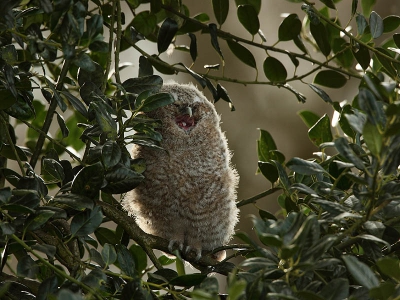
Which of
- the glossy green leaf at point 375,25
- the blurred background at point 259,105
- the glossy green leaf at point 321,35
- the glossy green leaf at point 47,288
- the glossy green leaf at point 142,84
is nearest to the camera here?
the glossy green leaf at point 47,288

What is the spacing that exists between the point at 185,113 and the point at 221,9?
Answer: 0.41 metres

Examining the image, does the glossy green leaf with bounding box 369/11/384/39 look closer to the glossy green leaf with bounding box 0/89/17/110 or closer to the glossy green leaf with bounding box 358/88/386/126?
the glossy green leaf with bounding box 358/88/386/126

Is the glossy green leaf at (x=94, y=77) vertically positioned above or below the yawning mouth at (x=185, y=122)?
below

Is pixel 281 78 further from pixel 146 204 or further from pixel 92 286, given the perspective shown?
pixel 92 286

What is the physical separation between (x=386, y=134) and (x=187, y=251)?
1.00 m

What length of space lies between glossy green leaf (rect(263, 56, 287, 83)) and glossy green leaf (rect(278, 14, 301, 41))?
0.07m

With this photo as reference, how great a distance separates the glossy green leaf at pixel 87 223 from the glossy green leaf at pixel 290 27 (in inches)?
28.1

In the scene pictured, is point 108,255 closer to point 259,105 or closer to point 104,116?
point 104,116

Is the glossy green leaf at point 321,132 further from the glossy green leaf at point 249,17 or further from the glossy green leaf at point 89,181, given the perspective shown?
Answer: the glossy green leaf at point 89,181

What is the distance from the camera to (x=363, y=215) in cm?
83

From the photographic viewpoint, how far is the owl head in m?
1.72

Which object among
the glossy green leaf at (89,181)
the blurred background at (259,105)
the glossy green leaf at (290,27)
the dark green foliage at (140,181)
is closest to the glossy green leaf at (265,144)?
the dark green foliage at (140,181)

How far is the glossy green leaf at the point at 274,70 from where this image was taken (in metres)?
1.48

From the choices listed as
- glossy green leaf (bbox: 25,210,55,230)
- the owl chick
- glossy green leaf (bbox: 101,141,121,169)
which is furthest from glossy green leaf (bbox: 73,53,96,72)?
the owl chick
